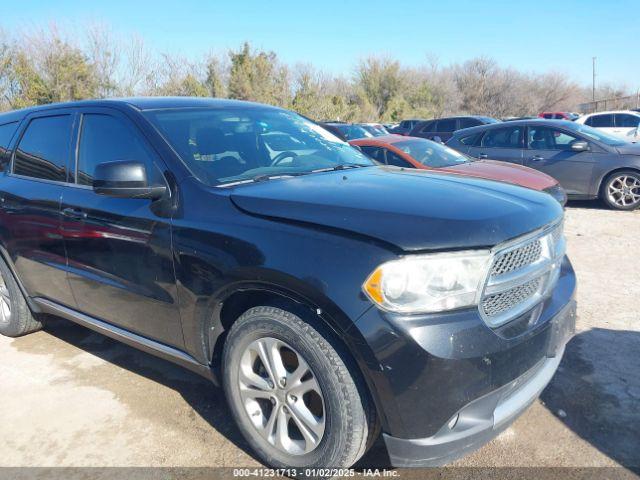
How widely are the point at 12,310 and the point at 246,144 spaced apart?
249 centimetres

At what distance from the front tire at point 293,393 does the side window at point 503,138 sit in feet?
27.0

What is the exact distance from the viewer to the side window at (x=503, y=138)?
370 inches

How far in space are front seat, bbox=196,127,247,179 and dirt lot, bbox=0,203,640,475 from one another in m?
1.43

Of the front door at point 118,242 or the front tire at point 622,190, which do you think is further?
the front tire at point 622,190

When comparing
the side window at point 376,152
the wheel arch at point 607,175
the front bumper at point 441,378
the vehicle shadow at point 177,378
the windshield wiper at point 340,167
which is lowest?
the vehicle shadow at point 177,378

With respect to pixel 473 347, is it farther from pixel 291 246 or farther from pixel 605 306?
pixel 605 306

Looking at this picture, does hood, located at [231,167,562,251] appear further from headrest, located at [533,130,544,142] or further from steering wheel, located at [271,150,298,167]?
headrest, located at [533,130,544,142]

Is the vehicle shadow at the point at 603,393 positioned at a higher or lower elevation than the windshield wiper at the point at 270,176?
lower

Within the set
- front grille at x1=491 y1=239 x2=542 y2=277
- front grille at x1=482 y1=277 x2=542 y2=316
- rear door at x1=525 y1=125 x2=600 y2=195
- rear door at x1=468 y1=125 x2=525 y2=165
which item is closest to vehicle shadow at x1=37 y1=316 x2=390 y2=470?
front grille at x1=482 y1=277 x2=542 y2=316

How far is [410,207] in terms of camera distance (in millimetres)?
2266

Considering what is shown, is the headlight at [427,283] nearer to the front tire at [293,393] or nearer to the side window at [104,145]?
the front tire at [293,393]

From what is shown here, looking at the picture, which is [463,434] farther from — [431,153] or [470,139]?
[470,139]

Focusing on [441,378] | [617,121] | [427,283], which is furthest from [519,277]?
[617,121]

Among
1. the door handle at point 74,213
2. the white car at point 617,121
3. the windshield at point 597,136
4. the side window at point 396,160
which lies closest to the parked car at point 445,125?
the white car at point 617,121
